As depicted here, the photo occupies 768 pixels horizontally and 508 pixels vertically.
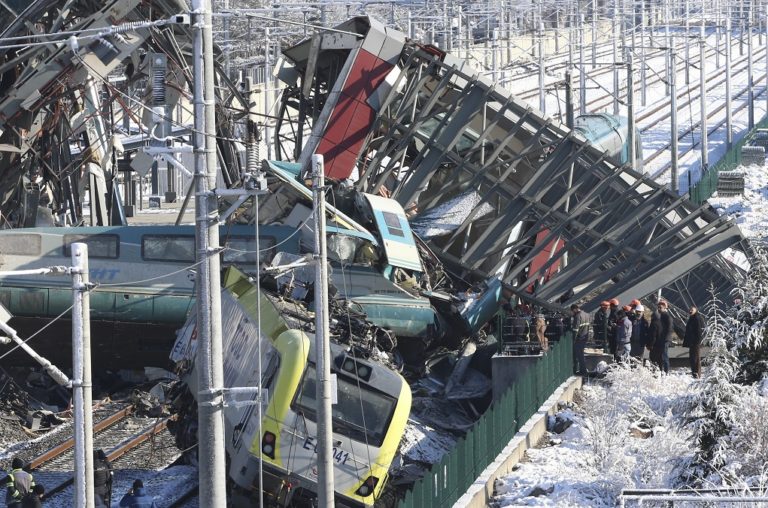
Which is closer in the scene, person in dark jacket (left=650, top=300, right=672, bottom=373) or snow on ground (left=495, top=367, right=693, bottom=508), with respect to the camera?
snow on ground (left=495, top=367, right=693, bottom=508)

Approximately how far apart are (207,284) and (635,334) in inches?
703

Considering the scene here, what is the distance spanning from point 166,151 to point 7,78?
66.5 feet

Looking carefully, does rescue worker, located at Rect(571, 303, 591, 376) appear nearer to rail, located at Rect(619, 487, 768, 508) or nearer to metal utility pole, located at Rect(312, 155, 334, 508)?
rail, located at Rect(619, 487, 768, 508)

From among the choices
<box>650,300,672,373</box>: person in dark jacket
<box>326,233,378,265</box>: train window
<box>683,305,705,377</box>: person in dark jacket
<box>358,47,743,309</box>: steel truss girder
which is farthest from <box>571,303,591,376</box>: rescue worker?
<box>358,47,743,309</box>: steel truss girder

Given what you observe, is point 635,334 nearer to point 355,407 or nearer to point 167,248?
point 167,248

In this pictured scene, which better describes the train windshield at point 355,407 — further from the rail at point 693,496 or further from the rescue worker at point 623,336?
the rescue worker at point 623,336

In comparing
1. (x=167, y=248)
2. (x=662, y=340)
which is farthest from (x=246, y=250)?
(x=662, y=340)

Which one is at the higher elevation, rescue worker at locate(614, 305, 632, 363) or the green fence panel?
A: the green fence panel

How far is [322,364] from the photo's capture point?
19.8 m

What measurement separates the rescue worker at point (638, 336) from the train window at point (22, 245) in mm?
12170

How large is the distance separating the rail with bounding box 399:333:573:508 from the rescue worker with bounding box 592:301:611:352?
1.39m

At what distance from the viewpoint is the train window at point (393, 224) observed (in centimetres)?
3478

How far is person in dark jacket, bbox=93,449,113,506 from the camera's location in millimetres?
24594

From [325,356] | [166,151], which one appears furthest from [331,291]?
[166,151]
